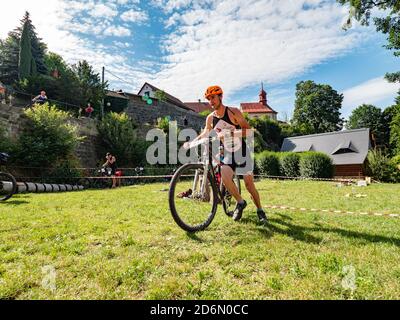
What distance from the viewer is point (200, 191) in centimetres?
422

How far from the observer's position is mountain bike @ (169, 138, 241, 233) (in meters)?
3.90

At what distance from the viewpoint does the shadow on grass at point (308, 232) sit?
3273 millimetres

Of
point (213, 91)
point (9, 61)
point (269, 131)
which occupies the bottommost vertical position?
point (213, 91)

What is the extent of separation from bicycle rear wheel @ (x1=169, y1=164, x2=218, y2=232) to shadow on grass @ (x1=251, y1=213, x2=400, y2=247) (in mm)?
833

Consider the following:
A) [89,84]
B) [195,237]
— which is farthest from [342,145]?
[195,237]

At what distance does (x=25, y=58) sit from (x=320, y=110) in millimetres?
52752

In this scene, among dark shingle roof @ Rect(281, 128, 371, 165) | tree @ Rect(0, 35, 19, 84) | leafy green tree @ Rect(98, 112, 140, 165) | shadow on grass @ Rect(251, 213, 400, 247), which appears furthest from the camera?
tree @ Rect(0, 35, 19, 84)

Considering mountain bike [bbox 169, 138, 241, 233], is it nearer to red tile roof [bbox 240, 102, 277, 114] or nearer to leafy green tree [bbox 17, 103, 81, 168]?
leafy green tree [bbox 17, 103, 81, 168]

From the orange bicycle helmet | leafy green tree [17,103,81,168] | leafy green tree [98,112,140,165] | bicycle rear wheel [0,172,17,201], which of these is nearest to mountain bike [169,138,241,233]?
the orange bicycle helmet

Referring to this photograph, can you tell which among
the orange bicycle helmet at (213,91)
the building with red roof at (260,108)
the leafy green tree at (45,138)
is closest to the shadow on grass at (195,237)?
the orange bicycle helmet at (213,91)

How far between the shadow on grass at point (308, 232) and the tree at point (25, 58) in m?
36.1

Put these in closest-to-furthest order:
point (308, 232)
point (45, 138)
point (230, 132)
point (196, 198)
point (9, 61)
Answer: point (308, 232), point (230, 132), point (196, 198), point (45, 138), point (9, 61)

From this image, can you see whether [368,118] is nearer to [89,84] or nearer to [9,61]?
[89,84]

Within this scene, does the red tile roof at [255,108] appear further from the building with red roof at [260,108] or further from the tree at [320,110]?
the tree at [320,110]
